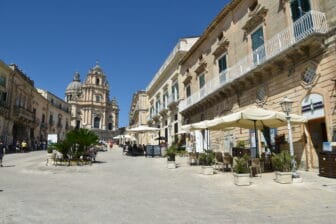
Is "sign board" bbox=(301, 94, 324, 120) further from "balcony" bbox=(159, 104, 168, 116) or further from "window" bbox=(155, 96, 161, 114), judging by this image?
"window" bbox=(155, 96, 161, 114)

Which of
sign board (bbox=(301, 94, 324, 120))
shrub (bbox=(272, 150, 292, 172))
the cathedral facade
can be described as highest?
the cathedral facade

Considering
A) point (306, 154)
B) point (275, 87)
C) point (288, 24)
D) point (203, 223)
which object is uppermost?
point (288, 24)

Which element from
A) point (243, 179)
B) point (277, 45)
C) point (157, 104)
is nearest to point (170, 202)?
point (243, 179)

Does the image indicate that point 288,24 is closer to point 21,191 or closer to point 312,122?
point 312,122

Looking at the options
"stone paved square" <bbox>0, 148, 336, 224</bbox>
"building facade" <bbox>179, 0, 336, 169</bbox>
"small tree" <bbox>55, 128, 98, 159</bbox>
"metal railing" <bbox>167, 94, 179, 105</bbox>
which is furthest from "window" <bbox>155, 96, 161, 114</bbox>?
"stone paved square" <bbox>0, 148, 336, 224</bbox>

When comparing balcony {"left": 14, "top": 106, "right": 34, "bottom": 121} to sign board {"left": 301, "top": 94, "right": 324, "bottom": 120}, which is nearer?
sign board {"left": 301, "top": 94, "right": 324, "bottom": 120}

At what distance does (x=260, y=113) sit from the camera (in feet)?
30.6

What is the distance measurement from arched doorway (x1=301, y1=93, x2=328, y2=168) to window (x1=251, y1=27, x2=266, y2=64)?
143 inches

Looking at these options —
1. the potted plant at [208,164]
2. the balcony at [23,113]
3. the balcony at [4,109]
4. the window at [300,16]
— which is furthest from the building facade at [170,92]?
the balcony at [4,109]

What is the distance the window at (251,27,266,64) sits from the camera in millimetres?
13637

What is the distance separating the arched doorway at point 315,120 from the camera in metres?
10.1

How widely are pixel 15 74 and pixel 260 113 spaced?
33292 millimetres

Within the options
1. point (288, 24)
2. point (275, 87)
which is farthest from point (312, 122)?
point (288, 24)

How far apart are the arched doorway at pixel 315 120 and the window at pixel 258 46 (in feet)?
11.9
